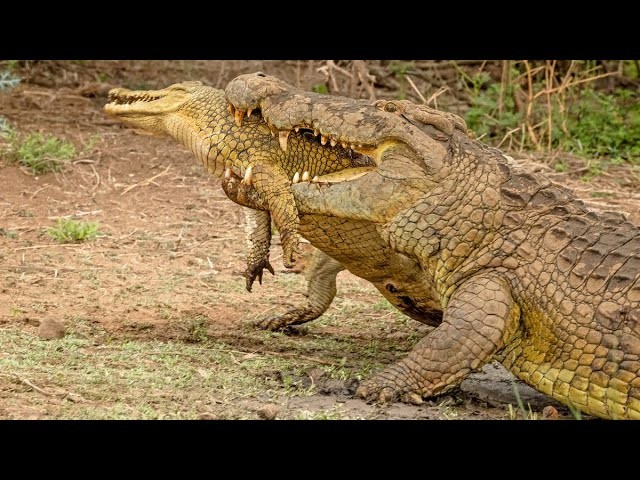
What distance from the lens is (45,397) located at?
438 centimetres

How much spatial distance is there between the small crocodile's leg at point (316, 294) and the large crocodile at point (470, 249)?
70 centimetres

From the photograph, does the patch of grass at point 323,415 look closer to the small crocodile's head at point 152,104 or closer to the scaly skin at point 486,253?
the scaly skin at point 486,253

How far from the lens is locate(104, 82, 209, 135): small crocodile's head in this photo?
5.59 meters

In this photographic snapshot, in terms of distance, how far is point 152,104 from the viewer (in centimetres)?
564

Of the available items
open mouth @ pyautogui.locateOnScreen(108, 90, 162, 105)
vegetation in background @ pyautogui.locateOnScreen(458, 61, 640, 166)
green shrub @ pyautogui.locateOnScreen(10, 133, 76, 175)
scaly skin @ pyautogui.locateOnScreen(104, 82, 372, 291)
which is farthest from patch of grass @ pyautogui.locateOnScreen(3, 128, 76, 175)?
vegetation in background @ pyautogui.locateOnScreen(458, 61, 640, 166)

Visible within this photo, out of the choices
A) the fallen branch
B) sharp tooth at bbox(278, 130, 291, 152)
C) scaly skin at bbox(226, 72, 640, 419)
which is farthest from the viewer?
the fallen branch

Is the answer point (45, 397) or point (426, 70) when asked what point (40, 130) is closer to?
point (426, 70)

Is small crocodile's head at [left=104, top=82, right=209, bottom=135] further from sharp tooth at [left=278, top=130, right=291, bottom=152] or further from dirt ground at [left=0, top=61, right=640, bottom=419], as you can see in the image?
dirt ground at [left=0, top=61, right=640, bottom=419]

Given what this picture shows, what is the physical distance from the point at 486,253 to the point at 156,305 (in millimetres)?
2330

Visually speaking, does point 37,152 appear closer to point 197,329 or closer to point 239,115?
point 197,329

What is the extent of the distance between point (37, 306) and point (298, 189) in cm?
188

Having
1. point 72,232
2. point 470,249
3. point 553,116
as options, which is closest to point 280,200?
point 470,249

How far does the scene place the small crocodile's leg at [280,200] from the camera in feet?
16.8

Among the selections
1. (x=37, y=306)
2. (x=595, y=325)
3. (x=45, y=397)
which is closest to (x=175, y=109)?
(x=37, y=306)
